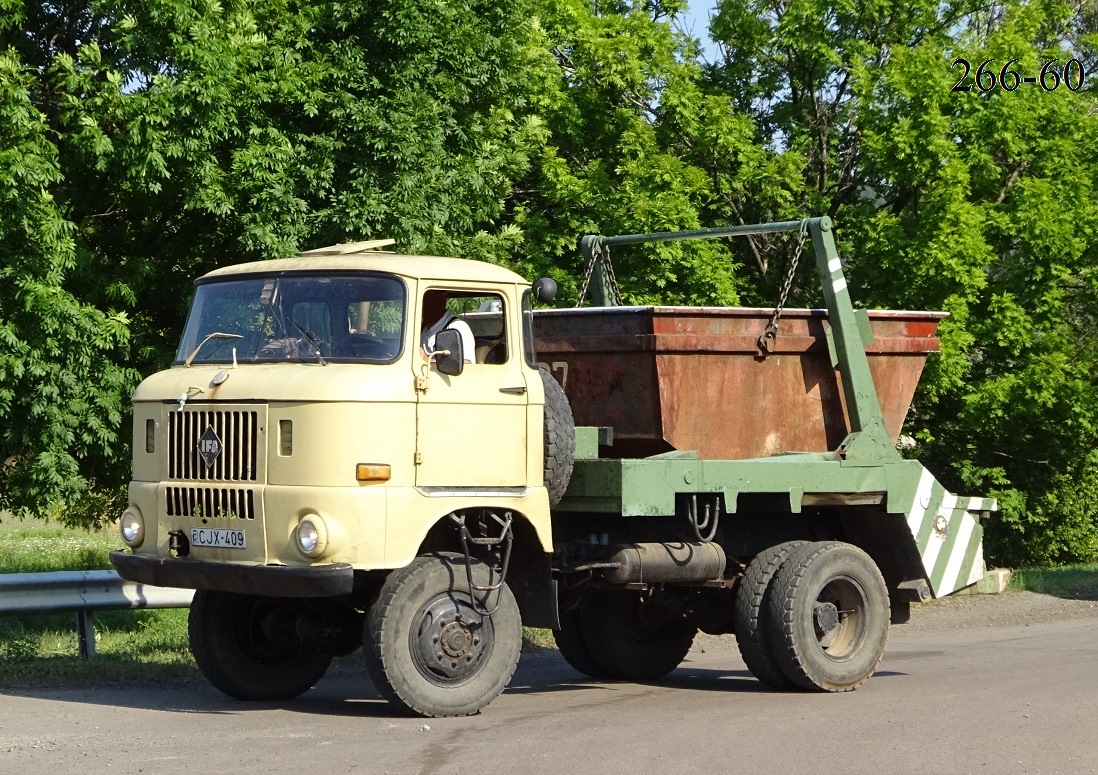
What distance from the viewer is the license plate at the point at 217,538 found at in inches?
321

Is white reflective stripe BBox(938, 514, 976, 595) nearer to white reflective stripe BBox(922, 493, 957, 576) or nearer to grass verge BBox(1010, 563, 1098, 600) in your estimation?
white reflective stripe BBox(922, 493, 957, 576)

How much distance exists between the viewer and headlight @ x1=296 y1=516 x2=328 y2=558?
25.7ft

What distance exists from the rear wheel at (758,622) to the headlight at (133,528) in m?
3.85

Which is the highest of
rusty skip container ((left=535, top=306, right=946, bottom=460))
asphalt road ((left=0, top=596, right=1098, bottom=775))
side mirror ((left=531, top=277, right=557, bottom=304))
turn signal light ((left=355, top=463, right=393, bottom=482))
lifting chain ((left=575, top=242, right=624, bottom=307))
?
lifting chain ((left=575, top=242, right=624, bottom=307))

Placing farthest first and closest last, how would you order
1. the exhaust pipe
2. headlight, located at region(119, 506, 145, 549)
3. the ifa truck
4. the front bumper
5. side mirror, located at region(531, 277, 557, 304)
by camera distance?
the exhaust pipe
side mirror, located at region(531, 277, 557, 304)
headlight, located at region(119, 506, 145, 549)
the ifa truck
the front bumper

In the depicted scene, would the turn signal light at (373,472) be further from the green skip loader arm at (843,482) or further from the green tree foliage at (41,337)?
the green tree foliage at (41,337)

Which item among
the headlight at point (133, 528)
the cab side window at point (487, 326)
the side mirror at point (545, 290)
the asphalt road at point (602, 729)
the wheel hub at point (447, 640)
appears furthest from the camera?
the side mirror at point (545, 290)

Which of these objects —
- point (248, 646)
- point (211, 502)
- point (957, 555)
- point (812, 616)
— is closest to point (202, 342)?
point (211, 502)

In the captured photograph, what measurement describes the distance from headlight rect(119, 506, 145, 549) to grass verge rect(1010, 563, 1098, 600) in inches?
472

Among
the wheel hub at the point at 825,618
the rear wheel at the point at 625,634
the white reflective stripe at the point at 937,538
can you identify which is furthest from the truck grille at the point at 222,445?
the white reflective stripe at the point at 937,538

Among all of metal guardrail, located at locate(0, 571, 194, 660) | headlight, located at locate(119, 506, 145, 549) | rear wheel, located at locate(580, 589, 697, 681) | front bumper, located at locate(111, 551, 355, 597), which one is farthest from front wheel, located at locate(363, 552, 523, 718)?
metal guardrail, located at locate(0, 571, 194, 660)

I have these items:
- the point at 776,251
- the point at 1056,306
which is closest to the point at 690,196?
the point at 776,251

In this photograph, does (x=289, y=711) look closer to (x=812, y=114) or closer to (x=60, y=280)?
(x=60, y=280)

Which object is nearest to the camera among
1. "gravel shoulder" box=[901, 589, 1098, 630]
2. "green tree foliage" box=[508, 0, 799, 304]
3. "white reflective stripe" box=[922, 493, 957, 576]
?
"white reflective stripe" box=[922, 493, 957, 576]
